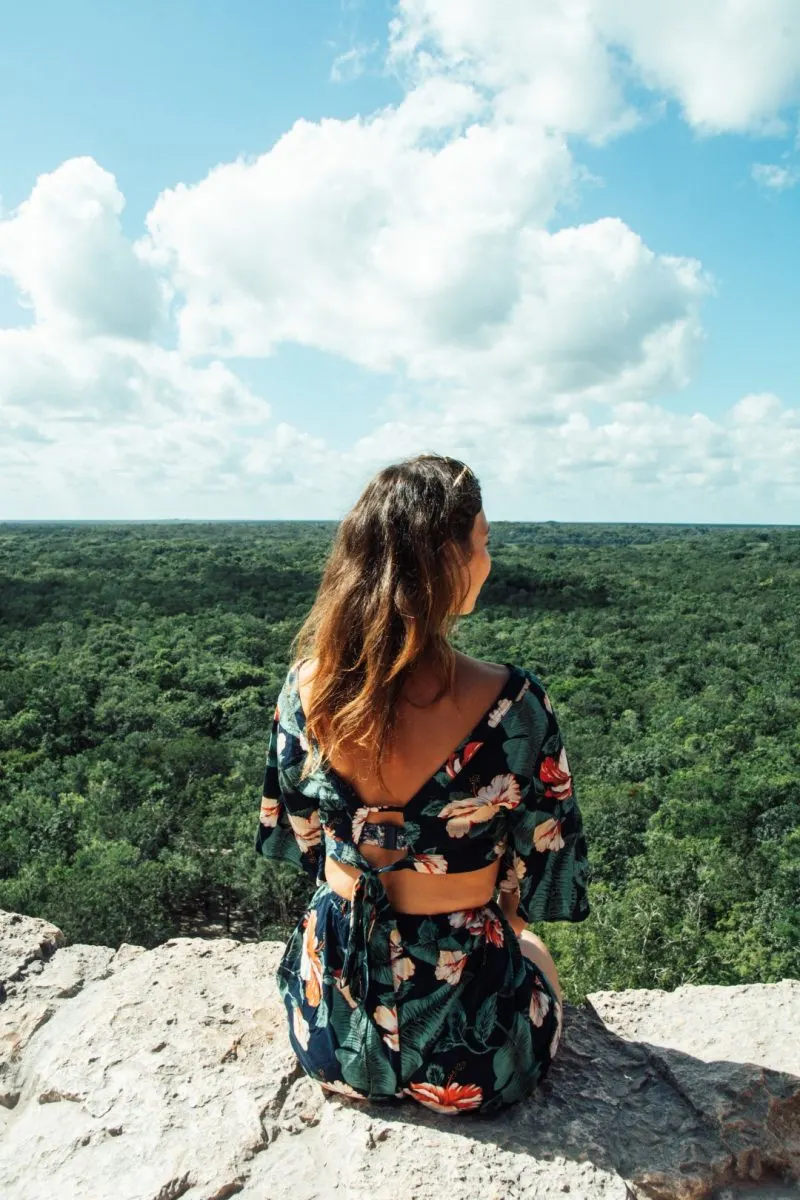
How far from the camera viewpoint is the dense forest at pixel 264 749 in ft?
46.9

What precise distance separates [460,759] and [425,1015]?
65 centimetres

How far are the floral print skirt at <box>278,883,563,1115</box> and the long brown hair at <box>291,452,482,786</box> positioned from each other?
45 cm

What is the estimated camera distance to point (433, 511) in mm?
2131

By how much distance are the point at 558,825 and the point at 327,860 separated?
0.66 meters

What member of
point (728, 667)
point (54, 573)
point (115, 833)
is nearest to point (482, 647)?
point (728, 667)

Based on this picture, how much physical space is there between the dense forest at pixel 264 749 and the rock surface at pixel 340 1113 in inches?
50.1

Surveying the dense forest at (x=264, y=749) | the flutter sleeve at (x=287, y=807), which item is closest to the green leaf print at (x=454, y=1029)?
the flutter sleeve at (x=287, y=807)

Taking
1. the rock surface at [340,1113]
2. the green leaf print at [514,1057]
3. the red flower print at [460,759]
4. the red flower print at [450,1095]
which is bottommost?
the rock surface at [340,1113]

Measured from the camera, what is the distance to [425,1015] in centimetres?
217

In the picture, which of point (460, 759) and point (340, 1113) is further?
point (340, 1113)

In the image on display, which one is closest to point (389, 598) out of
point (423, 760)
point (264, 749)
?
point (423, 760)

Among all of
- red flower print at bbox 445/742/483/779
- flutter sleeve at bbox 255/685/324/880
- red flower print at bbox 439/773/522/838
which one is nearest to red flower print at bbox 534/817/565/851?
red flower print at bbox 439/773/522/838

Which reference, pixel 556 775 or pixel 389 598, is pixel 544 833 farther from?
pixel 389 598

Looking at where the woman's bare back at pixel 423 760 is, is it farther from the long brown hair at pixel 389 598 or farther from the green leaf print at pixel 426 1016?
the green leaf print at pixel 426 1016
